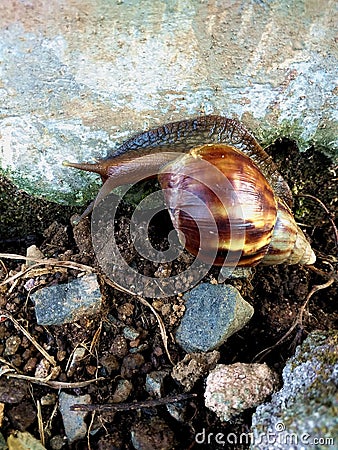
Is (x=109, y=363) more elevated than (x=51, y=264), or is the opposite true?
(x=51, y=264)

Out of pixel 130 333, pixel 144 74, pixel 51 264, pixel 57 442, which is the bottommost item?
pixel 57 442

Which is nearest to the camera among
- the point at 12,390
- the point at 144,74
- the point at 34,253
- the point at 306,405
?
the point at 306,405

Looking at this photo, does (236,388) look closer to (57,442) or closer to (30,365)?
(57,442)

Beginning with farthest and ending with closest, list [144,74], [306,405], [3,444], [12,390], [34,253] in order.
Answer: [34,253] → [144,74] → [12,390] → [3,444] → [306,405]

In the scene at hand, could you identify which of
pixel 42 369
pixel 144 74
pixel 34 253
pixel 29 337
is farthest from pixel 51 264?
pixel 144 74

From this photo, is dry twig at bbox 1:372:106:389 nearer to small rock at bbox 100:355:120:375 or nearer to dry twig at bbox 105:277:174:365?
small rock at bbox 100:355:120:375

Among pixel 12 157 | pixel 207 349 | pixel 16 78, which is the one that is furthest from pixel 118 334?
pixel 16 78

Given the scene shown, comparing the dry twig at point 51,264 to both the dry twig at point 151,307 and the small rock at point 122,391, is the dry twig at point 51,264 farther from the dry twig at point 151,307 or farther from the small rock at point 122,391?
the small rock at point 122,391

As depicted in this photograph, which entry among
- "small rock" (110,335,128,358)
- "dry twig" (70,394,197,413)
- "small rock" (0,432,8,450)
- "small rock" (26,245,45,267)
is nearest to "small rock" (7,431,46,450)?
"small rock" (0,432,8,450)
